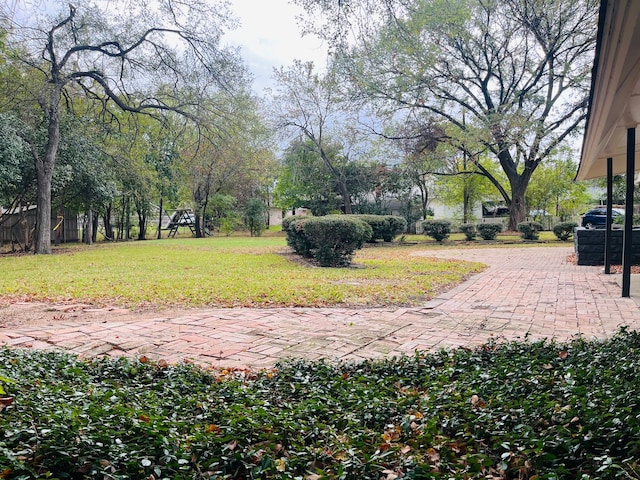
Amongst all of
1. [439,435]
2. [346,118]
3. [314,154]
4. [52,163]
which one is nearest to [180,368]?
[439,435]

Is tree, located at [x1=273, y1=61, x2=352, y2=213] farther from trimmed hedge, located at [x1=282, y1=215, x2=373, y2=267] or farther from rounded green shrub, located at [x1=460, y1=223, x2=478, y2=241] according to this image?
trimmed hedge, located at [x1=282, y1=215, x2=373, y2=267]

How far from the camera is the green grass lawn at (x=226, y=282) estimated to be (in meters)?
6.09

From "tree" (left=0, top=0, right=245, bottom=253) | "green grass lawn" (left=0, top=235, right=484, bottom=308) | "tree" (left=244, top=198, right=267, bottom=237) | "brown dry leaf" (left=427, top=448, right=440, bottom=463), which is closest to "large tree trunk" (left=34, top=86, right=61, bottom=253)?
"tree" (left=0, top=0, right=245, bottom=253)

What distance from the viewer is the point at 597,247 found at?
990cm

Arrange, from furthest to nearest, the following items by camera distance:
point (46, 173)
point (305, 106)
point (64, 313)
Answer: point (305, 106)
point (46, 173)
point (64, 313)

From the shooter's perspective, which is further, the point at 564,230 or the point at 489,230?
the point at 489,230

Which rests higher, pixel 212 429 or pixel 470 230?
pixel 470 230

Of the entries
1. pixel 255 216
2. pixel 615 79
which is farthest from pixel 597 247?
pixel 255 216

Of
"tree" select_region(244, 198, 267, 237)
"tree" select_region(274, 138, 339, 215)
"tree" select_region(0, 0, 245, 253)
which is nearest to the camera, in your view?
"tree" select_region(0, 0, 245, 253)

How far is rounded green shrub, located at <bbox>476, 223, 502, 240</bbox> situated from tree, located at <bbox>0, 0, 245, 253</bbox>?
13.1m

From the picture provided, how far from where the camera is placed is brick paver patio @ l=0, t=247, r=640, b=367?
373cm

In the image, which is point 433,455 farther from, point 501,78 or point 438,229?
point 501,78

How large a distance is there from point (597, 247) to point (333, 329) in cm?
820

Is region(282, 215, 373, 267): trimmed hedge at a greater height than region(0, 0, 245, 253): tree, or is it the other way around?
region(0, 0, 245, 253): tree
